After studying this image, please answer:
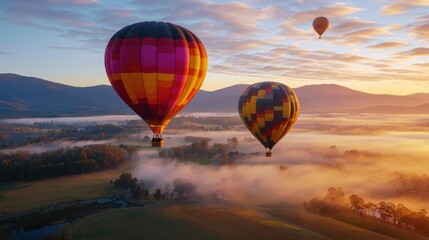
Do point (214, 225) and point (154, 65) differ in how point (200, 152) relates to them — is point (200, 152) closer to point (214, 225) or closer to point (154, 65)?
point (214, 225)

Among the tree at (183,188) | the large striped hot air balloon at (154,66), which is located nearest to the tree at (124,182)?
the tree at (183,188)

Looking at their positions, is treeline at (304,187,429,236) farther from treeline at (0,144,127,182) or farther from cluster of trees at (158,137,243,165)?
treeline at (0,144,127,182)

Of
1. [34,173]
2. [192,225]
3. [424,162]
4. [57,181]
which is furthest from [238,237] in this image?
[424,162]

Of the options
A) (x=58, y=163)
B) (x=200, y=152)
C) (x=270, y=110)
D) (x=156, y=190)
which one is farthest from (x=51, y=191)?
(x=200, y=152)

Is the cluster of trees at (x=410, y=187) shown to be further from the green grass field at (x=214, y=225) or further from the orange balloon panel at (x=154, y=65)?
the orange balloon panel at (x=154, y=65)

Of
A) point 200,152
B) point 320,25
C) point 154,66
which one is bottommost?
point 200,152

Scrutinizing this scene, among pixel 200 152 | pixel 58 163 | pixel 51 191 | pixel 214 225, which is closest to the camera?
pixel 214 225
